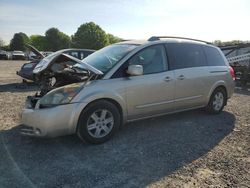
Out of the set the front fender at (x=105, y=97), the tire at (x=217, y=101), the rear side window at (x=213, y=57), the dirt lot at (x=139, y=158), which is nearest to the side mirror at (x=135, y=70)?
the front fender at (x=105, y=97)

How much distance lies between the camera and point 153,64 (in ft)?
17.8

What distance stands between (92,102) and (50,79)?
3.77 ft

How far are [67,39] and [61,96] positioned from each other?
7483 centimetres

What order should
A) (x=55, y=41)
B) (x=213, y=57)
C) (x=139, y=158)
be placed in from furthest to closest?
(x=55, y=41), (x=213, y=57), (x=139, y=158)

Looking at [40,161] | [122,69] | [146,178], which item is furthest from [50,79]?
[146,178]

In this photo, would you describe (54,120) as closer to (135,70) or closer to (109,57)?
(135,70)

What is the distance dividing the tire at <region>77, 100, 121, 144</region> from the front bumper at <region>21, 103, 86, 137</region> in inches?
5.1

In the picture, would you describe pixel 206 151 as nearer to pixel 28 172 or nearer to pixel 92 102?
pixel 92 102

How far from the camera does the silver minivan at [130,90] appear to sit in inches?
176

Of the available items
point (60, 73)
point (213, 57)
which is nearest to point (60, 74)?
point (60, 73)

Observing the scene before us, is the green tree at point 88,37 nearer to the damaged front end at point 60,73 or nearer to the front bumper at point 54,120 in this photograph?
the damaged front end at point 60,73

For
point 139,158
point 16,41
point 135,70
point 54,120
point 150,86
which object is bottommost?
point 139,158

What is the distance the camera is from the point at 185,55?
6.04 metres

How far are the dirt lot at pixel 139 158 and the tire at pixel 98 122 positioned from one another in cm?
16
